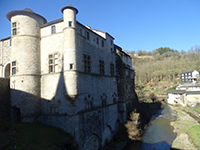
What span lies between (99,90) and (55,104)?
5237 millimetres

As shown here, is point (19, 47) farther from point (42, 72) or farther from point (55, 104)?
point (55, 104)

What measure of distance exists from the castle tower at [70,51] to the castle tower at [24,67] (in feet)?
11.4

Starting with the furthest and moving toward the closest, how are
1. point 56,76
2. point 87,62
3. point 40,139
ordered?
point 87,62 < point 56,76 < point 40,139

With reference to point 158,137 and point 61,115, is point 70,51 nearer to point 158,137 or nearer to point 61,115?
point 61,115

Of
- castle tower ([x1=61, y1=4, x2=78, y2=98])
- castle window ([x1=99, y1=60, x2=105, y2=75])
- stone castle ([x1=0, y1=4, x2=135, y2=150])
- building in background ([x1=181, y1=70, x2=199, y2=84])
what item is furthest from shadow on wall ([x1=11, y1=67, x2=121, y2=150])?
building in background ([x1=181, y1=70, x2=199, y2=84])

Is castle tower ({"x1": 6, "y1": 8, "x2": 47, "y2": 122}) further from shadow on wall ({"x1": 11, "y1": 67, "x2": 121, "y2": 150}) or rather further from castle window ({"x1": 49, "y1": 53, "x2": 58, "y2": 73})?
castle window ({"x1": 49, "y1": 53, "x2": 58, "y2": 73})

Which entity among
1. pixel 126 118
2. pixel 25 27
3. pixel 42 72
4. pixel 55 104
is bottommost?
A: pixel 126 118

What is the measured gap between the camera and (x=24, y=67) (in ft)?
41.0

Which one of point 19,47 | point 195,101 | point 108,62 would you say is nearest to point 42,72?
point 19,47

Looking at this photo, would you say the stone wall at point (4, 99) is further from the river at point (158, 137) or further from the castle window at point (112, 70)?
the river at point (158, 137)

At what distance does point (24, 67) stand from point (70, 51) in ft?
15.4

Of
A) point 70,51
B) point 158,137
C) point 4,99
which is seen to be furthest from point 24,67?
point 158,137

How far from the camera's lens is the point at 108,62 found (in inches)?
717

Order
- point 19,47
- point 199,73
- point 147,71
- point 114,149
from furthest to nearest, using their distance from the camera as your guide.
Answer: point 147,71, point 199,73, point 114,149, point 19,47
